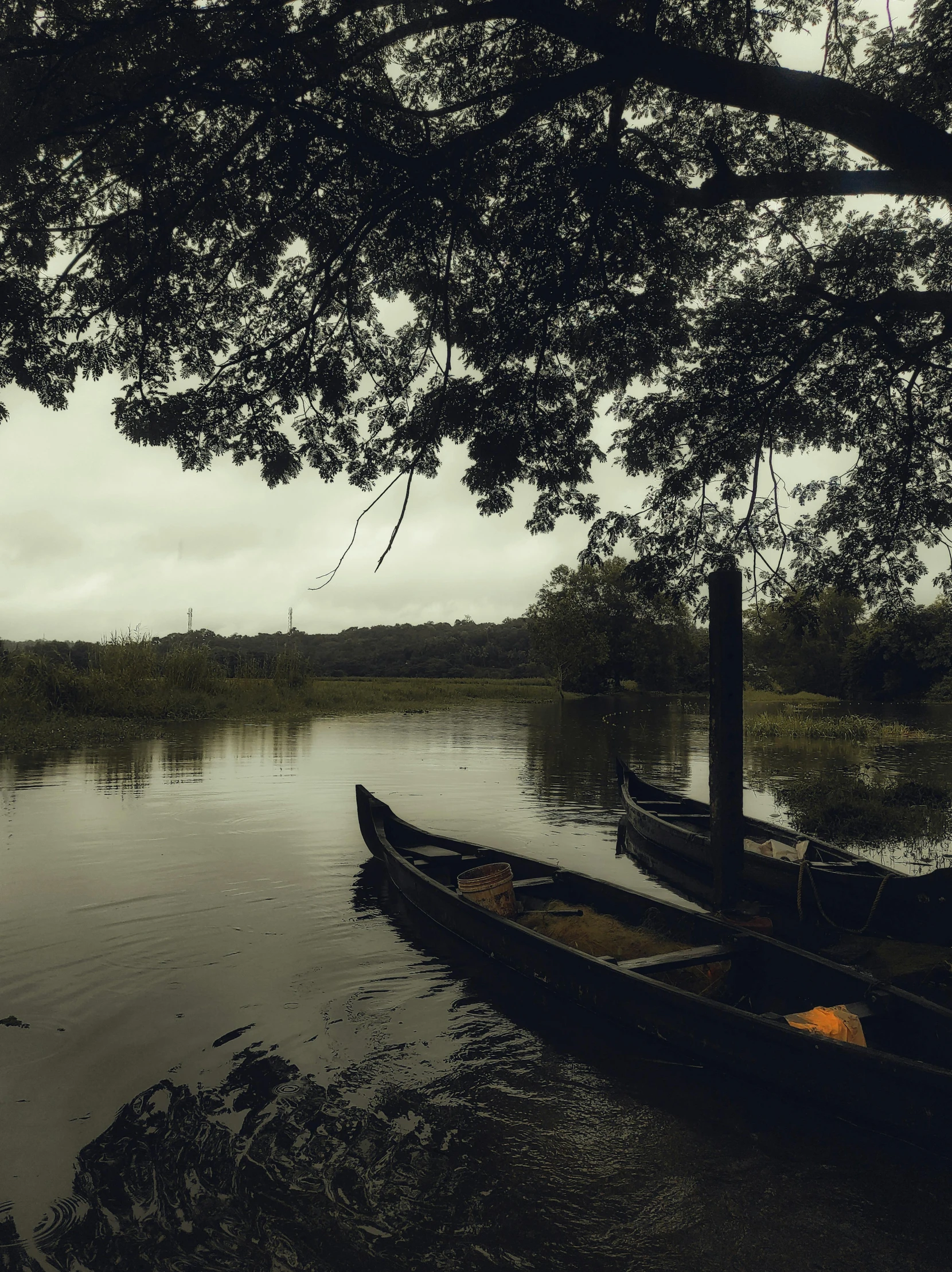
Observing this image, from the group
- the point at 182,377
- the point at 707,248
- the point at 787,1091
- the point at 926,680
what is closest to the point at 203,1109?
the point at 787,1091

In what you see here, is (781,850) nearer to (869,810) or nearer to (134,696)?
(869,810)

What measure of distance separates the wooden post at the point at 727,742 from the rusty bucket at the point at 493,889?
228cm

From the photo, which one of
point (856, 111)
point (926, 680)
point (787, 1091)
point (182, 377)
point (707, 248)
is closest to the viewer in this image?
point (787, 1091)

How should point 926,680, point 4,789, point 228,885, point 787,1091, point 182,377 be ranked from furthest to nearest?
point 926,680 < point 4,789 < point 228,885 < point 182,377 < point 787,1091

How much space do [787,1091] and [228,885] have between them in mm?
7127

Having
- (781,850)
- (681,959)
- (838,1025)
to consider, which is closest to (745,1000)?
(681,959)

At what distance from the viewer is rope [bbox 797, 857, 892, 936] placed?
695 cm

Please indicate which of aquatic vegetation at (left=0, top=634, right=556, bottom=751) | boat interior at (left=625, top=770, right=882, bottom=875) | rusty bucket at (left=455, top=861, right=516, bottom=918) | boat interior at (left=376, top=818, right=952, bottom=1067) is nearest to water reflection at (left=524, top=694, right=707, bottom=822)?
boat interior at (left=625, top=770, right=882, bottom=875)

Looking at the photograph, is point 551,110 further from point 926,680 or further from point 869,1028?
point 926,680

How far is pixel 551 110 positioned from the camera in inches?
317

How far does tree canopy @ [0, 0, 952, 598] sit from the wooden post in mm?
1698

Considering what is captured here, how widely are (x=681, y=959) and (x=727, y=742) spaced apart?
9.59 ft

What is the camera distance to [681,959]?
18.7 feet

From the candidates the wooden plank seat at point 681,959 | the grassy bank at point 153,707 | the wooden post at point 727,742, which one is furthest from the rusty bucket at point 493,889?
the grassy bank at point 153,707
